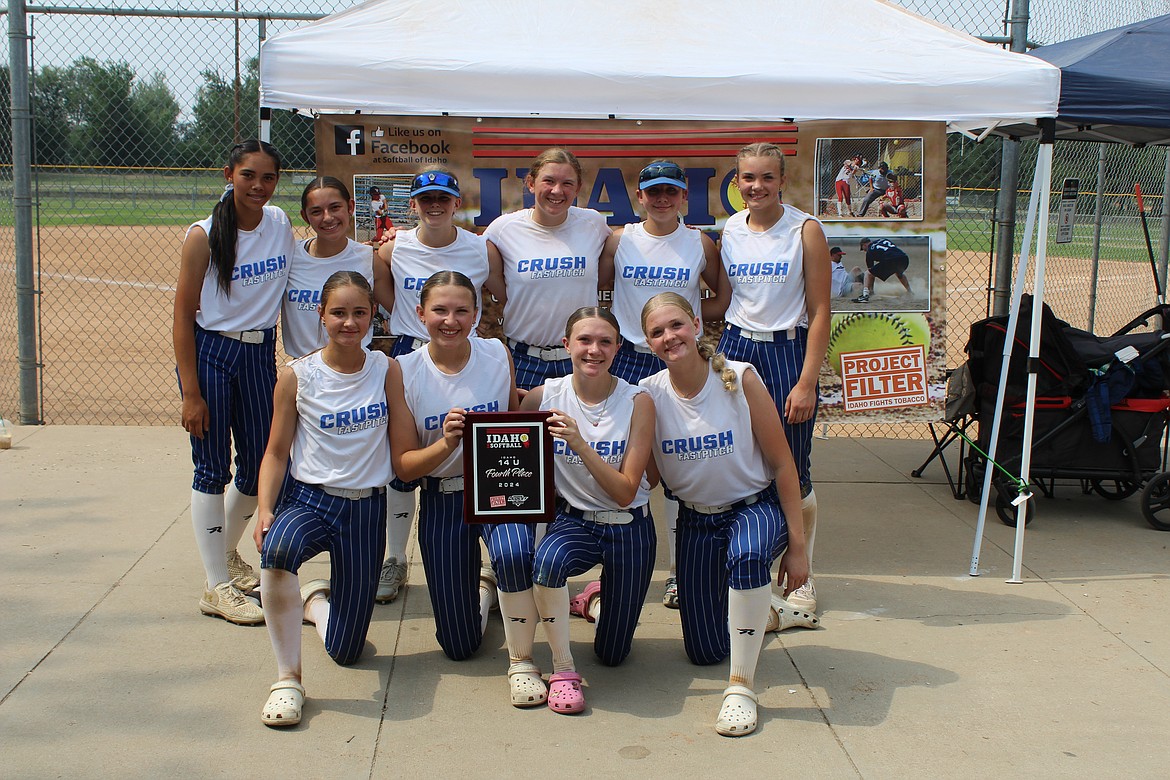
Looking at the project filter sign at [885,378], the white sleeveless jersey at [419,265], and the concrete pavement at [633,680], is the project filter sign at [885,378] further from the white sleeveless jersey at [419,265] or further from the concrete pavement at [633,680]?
the white sleeveless jersey at [419,265]

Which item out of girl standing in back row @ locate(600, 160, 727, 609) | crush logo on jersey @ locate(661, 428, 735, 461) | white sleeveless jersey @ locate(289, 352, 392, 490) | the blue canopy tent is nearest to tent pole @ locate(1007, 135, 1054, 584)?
the blue canopy tent

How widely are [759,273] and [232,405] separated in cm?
217

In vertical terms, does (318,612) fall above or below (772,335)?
below

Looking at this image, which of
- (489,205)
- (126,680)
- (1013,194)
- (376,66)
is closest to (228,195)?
(376,66)

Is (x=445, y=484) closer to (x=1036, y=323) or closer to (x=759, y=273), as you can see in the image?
(x=759, y=273)

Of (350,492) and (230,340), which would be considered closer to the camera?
(350,492)

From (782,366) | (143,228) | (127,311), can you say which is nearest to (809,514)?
(782,366)

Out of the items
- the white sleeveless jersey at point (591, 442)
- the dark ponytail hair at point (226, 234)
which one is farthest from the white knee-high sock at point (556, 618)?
the dark ponytail hair at point (226, 234)

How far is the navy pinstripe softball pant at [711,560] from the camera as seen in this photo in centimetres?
365

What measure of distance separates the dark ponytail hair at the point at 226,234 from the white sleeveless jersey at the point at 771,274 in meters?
1.94

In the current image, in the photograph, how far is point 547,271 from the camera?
4.37 metres

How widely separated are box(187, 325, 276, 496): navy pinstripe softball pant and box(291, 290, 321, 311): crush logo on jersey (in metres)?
0.16

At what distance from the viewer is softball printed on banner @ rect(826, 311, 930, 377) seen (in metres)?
5.26

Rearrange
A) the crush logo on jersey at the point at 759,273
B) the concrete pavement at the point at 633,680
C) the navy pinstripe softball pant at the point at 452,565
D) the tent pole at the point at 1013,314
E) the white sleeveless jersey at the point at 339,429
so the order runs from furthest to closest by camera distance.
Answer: the tent pole at the point at 1013,314 → the crush logo on jersey at the point at 759,273 → the navy pinstripe softball pant at the point at 452,565 → the white sleeveless jersey at the point at 339,429 → the concrete pavement at the point at 633,680
